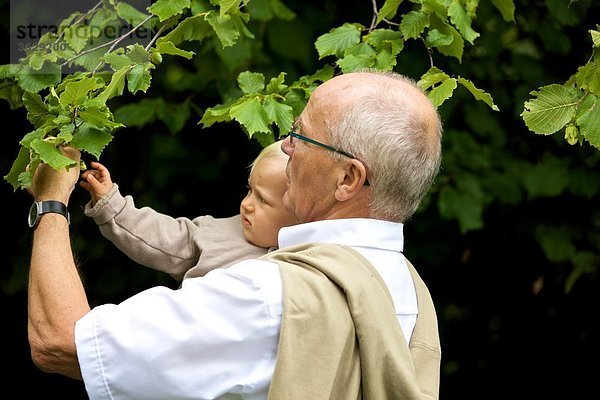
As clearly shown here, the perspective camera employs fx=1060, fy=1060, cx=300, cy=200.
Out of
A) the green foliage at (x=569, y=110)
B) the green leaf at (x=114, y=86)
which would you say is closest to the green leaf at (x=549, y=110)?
the green foliage at (x=569, y=110)

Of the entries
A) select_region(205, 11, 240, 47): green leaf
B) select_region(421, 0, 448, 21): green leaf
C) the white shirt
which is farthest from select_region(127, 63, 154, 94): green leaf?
select_region(421, 0, 448, 21): green leaf

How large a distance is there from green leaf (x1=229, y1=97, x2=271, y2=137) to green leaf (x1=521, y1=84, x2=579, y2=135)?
63cm

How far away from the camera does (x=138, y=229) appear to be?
8.20 feet

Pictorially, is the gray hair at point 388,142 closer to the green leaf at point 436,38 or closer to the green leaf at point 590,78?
the green leaf at point 590,78

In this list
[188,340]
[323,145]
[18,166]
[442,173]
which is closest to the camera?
[188,340]

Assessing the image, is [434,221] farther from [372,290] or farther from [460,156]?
[372,290]

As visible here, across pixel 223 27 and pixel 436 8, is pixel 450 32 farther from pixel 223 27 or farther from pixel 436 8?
pixel 223 27

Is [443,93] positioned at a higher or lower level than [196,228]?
higher

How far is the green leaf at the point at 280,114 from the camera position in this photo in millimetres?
2631

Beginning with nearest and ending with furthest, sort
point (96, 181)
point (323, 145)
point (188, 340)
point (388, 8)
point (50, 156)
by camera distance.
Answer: point (188, 340) < point (50, 156) < point (323, 145) < point (96, 181) < point (388, 8)

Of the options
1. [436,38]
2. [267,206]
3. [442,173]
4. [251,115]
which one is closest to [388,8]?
[436,38]

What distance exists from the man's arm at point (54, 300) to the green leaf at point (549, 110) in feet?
3.74

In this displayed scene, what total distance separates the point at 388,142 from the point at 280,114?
0.55 m

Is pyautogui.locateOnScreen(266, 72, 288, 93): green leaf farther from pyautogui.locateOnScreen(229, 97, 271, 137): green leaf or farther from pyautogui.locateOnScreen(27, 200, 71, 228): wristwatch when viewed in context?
pyautogui.locateOnScreen(27, 200, 71, 228): wristwatch
